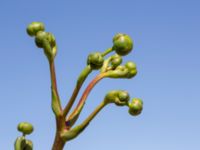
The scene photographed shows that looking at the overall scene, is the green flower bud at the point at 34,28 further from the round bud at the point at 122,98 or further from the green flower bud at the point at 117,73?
the round bud at the point at 122,98

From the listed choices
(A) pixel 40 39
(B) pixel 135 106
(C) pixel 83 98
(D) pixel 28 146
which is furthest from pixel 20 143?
(B) pixel 135 106

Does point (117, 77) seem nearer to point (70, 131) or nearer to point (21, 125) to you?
point (70, 131)

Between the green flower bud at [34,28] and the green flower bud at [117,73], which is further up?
A: the green flower bud at [34,28]

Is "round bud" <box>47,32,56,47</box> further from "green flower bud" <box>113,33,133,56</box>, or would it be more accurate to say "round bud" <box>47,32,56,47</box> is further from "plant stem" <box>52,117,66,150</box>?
"plant stem" <box>52,117,66,150</box>

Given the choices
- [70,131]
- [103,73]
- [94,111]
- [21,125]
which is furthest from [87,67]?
[21,125]

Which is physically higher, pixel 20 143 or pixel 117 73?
pixel 117 73

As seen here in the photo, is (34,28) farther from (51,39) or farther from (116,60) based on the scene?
(116,60)

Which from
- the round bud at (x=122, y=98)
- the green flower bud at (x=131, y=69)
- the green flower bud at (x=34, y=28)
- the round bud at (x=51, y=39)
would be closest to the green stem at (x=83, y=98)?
the round bud at (x=122, y=98)
